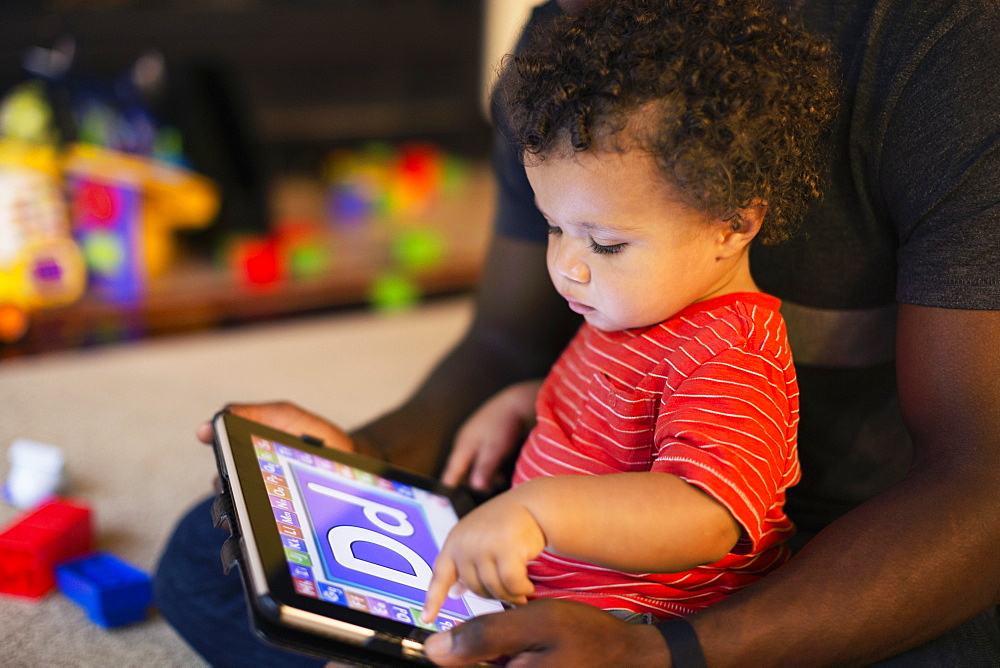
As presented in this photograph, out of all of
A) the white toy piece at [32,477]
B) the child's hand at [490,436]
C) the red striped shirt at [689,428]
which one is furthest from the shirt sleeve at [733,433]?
the white toy piece at [32,477]

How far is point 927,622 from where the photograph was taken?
684mm

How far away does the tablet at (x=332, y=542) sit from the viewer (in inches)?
24.9

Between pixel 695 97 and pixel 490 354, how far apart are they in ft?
1.65

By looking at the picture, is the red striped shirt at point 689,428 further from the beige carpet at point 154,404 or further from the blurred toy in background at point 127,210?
the blurred toy in background at point 127,210

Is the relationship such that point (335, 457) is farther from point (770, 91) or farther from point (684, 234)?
point (770, 91)

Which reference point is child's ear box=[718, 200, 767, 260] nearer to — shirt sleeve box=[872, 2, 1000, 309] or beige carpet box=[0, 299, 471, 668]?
shirt sleeve box=[872, 2, 1000, 309]

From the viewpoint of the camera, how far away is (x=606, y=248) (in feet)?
2.30

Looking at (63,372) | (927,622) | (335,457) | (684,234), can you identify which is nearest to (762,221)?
(684,234)

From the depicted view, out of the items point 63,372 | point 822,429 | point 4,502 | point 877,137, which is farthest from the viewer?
point 63,372

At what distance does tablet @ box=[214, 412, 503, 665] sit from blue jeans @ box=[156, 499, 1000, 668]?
17cm

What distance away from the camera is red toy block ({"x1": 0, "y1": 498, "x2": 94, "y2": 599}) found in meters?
1.10

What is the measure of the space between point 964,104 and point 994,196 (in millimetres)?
75

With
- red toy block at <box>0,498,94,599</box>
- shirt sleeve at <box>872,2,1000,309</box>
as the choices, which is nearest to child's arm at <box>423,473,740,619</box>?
shirt sleeve at <box>872,2,1000,309</box>

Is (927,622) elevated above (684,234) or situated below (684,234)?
below
